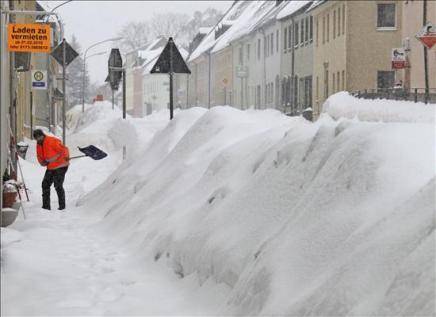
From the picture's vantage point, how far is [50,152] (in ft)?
48.1

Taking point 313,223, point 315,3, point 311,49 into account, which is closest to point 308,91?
point 311,49

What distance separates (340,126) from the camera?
7336 millimetres

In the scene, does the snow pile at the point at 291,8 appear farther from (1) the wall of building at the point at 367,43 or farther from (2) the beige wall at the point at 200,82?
(2) the beige wall at the point at 200,82

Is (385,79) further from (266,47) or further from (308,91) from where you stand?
(266,47)

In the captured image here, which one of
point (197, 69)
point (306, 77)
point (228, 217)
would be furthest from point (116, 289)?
point (197, 69)

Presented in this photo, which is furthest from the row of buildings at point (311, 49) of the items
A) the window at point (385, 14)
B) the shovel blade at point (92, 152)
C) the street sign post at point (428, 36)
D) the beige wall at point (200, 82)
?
the shovel blade at point (92, 152)

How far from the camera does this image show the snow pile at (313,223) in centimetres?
494

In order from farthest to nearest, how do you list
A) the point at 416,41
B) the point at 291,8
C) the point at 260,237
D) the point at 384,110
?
the point at 291,8, the point at 416,41, the point at 384,110, the point at 260,237

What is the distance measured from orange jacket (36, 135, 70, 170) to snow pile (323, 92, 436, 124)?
352 inches

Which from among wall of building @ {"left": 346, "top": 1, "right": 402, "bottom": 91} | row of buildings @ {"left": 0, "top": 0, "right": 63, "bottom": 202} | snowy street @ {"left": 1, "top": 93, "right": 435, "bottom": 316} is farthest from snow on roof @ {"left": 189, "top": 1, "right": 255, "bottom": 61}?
snowy street @ {"left": 1, "top": 93, "right": 435, "bottom": 316}

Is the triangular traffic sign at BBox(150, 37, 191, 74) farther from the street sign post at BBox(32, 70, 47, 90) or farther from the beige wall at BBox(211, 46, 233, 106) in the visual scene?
the beige wall at BBox(211, 46, 233, 106)

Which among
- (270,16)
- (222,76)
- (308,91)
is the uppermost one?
(270,16)

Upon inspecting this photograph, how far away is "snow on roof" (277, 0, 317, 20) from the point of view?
50.7 m

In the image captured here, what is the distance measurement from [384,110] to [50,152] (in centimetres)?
1316
